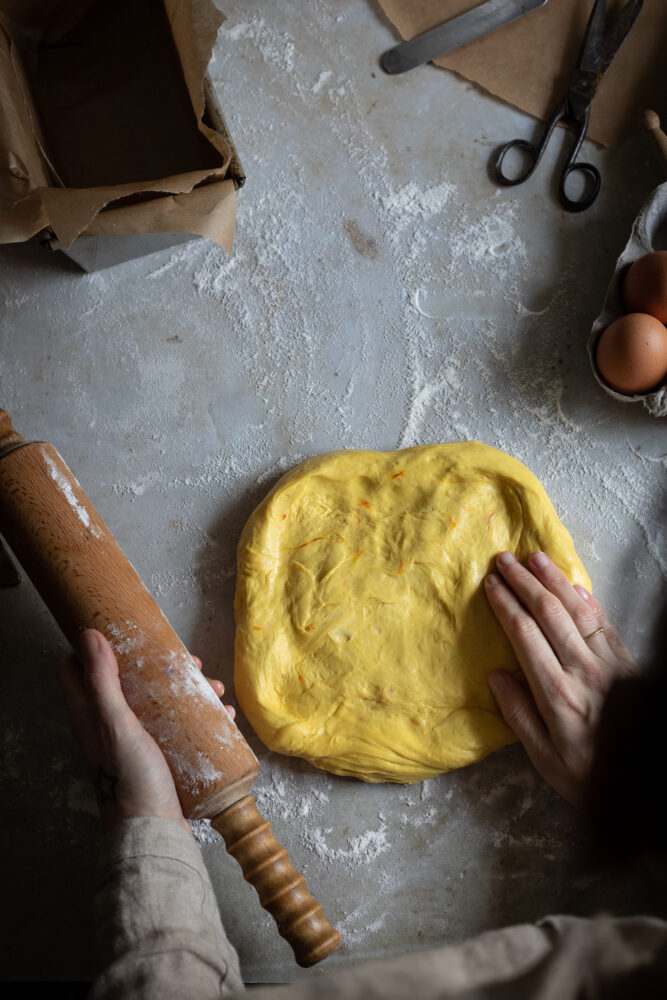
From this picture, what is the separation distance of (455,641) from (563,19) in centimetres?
162

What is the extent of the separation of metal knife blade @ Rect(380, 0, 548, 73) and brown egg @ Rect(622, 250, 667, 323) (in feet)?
2.47

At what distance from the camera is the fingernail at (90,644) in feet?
3.77

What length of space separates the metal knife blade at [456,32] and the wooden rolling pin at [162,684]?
1.40 m

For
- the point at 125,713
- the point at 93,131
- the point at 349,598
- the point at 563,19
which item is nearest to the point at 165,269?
the point at 93,131

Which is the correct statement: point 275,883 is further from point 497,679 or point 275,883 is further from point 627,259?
point 627,259

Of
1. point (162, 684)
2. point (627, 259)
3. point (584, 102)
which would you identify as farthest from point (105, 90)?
point (162, 684)

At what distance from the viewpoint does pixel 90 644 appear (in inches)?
45.6

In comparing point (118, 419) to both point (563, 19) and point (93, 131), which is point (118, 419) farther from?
point (563, 19)

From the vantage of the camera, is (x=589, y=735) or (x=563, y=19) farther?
(x=563, y=19)

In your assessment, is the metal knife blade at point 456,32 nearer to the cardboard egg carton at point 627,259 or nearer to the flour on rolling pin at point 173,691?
the cardboard egg carton at point 627,259

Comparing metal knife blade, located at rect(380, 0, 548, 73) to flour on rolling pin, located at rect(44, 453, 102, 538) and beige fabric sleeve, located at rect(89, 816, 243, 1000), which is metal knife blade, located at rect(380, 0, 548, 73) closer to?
flour on rolling pin, located at rect(44, 453, 102, 538)

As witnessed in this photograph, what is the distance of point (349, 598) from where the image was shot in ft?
4.75

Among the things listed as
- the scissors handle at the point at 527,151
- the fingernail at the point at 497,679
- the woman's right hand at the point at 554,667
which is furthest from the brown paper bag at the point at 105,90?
the fingernail at the point at 497,679

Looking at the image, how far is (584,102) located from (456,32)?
37 centimetres
